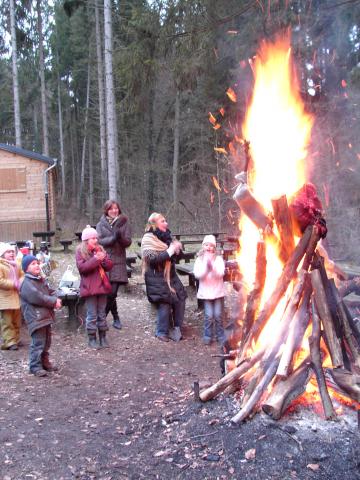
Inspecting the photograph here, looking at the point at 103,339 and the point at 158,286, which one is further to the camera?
the point at 158,286

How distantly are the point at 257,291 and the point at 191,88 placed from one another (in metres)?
6.40

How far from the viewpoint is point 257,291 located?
16.3 feet

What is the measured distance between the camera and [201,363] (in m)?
6.29

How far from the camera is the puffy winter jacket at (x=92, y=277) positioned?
6.78 m

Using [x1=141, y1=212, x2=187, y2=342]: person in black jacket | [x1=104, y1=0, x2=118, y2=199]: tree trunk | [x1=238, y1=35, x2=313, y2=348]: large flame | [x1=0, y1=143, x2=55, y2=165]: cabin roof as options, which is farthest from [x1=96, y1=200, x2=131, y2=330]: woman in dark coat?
[x1=0, y1=143, x2=55, y2=165]: cabin roof

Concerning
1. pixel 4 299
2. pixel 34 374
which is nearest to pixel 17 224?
pixel 4 299

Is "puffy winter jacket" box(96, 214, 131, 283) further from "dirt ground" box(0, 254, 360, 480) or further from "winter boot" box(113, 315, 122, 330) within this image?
"dirt ground" box(0, 254, 360, 480)

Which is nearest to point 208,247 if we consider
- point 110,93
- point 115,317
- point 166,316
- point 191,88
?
point 166,316

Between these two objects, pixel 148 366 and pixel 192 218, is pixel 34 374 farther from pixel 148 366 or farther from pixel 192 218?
pixel 192 218

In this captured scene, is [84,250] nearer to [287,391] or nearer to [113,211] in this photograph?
[113,211]

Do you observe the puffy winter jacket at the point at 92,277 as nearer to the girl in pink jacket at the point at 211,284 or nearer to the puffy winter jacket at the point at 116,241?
the puffy winter jacket at the point at 116,241

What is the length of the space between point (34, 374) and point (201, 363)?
212 centimetres

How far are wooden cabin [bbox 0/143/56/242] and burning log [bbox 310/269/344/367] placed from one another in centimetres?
1606

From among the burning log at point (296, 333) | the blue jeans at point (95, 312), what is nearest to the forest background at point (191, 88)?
the blue jeans at point (95, 312)
